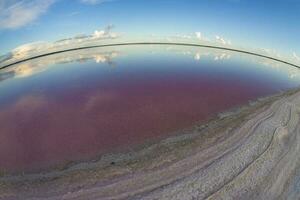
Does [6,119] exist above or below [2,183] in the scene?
above

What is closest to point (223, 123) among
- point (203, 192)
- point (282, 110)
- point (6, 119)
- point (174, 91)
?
point (282, 110)

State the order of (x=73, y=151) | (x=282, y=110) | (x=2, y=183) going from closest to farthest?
(x=2, y=183)
(x=73, y=151)
(x=282, y=110)

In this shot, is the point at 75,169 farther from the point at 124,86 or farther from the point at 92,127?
the point at 124,86

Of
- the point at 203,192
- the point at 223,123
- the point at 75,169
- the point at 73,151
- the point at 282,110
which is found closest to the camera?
the point at 203,192

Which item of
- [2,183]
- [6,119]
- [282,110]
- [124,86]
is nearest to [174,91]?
[124,86]

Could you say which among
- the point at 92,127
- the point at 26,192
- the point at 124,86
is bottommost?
the point at 26,192

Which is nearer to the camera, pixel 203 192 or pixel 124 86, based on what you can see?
pixel 203 192
